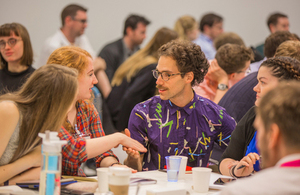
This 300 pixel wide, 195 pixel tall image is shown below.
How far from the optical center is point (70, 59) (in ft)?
6.89

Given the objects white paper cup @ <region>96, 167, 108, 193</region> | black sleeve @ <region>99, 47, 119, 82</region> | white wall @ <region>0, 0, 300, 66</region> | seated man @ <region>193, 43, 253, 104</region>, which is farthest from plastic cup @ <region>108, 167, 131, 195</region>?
white wall @ <region>0, 0, 300, 66</region>

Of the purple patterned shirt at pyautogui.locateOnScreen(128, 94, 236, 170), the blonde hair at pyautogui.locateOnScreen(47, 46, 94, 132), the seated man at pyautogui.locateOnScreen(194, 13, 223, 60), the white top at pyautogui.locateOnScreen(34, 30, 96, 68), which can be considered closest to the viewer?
the blonde hair at pyautogui.locateOnScreen(47, 46, 94, 132)

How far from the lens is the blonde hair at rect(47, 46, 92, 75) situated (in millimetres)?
2084

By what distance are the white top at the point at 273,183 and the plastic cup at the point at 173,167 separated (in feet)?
2.58

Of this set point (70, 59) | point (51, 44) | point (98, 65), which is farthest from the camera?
point (98, 65)

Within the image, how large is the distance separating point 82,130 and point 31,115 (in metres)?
0.58

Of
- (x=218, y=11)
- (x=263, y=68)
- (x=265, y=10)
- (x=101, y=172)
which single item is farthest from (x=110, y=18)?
(x=101, y=172)

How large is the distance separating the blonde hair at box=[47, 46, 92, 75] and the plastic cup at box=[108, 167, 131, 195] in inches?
34.7

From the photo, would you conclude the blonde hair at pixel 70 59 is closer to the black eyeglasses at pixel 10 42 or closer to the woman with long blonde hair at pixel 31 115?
the woman with long blonde hair at pixel 31 115

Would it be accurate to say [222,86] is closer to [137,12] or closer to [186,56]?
[186,56]

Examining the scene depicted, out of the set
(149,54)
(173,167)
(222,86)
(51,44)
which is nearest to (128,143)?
(173,167)

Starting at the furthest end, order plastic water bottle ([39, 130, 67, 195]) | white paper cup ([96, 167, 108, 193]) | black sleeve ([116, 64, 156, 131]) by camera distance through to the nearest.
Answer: black sleeve ([116, 64, 156, 131]) → white paper cup ([96, 167, 108, 193]) → plastic water bottle ([39, 130, 67, 195])

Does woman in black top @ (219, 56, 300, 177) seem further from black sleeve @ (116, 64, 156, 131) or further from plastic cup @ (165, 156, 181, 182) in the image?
black sleeve @ (116, 64, 156, 131)

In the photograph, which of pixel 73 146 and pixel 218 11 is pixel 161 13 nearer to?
pixel 218 11
